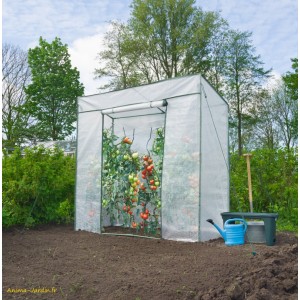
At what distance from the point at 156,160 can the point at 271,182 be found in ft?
7.62

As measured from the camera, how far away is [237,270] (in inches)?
148

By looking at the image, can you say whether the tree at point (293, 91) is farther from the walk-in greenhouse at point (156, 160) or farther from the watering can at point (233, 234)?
the watering can at point (233, 234)

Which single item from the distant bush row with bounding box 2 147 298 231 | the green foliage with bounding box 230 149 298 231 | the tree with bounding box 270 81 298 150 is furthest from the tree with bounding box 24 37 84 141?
the green foliage with bounding box 230 149 298 231

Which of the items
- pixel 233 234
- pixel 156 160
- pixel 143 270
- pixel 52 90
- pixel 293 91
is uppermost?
pixel 52 90

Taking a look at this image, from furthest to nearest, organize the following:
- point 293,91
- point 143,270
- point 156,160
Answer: point 293,91 < point 156,160 < point 143,270

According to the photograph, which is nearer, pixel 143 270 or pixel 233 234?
pixel 143 270

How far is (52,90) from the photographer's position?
2183 centimetres

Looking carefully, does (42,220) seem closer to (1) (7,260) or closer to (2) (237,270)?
(1) (7,260)

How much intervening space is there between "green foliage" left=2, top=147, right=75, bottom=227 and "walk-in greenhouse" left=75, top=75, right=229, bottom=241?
542mm

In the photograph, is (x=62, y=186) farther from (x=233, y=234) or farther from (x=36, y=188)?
(x=233, y=234)

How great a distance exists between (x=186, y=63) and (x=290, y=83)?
18.1 ft

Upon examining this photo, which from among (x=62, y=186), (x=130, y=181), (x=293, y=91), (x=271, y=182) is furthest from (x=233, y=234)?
(x=293, y=91)

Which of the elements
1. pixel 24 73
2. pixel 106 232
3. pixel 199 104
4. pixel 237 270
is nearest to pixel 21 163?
pixel 106 232

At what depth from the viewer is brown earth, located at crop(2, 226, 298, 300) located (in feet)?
10.5
